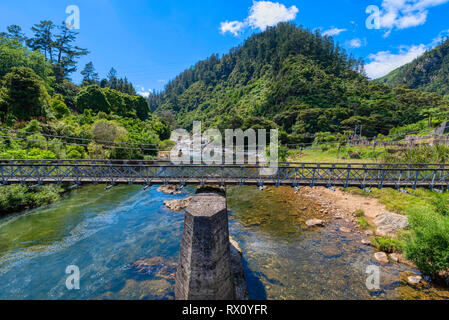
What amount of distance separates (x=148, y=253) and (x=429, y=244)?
15.7m

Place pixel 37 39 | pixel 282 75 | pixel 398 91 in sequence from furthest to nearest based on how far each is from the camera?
pixel 282 75
pixel 398 91
pixel 37 39

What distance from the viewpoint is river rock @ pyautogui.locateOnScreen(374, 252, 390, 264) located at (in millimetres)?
11995

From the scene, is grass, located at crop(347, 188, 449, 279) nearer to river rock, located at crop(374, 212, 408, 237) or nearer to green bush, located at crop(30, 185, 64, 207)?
river rock, located at crop(374, 212, 408, 237)

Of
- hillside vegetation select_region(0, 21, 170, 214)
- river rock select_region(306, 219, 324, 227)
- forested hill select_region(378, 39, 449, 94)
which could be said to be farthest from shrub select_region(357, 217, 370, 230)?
forested hill select_region(378, 39, 449, 94)

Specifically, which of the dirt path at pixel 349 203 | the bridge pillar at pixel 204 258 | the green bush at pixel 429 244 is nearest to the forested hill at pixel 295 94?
the dirt path at pixel 349 203

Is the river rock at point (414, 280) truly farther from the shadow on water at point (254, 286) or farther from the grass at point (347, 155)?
the grass at point (347, 155)

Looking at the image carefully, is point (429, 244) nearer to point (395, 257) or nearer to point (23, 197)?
point (395, 257)

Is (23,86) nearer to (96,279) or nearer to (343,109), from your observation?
(96,279)

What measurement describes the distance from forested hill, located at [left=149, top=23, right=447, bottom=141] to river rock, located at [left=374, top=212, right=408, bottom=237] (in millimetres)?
39341

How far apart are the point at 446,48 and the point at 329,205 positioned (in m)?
189

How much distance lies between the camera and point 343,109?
5922cm

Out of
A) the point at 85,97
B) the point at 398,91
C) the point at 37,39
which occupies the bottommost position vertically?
the point at 85,97

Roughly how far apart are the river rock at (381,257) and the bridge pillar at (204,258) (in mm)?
10226

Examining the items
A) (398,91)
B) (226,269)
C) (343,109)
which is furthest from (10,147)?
(398,91)
